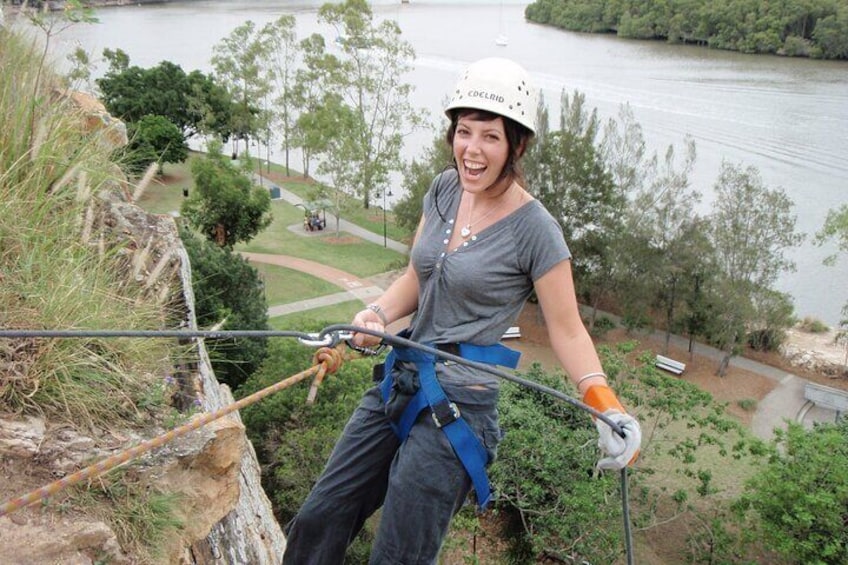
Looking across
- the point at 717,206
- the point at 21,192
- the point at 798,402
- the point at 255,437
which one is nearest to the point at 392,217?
the point at 717,206

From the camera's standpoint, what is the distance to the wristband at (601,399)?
2.62 meters

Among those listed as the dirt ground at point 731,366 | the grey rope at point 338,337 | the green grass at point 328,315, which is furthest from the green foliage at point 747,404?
the grey rope at point 338,337

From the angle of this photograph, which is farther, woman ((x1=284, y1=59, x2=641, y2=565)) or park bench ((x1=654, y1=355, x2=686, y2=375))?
park bench ((x1=654, y1=355, x2=686, y2=375))

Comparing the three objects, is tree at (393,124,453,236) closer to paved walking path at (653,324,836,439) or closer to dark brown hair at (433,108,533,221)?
paved walking path at (653,324,836,439)

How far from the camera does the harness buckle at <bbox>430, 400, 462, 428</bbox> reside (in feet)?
8.89

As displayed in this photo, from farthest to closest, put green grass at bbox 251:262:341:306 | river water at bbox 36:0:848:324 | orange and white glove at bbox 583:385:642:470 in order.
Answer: river water at bbox 36:0:848:324
green grass at bbox 251:262:341:306
orange and white glove at bbox 583:385:642:470

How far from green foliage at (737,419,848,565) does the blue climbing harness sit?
11929mm

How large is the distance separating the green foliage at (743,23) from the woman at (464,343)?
2215 inches

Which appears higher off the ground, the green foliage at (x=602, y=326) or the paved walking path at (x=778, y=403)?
the green foliage at (x=602, y=326)

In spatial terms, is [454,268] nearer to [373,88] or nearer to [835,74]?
[373,88]

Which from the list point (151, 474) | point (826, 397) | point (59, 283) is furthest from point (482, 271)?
point (826, 397)

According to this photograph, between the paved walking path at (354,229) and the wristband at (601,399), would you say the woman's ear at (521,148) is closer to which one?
the wristband at (601,399)

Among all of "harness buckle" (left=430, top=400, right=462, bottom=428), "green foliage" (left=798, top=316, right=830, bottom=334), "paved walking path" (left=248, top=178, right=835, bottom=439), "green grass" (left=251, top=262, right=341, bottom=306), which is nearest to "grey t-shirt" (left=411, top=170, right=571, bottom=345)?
"harness buckle" (left=430, top=400, right=462, bottom=428)

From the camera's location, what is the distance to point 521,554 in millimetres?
13758
